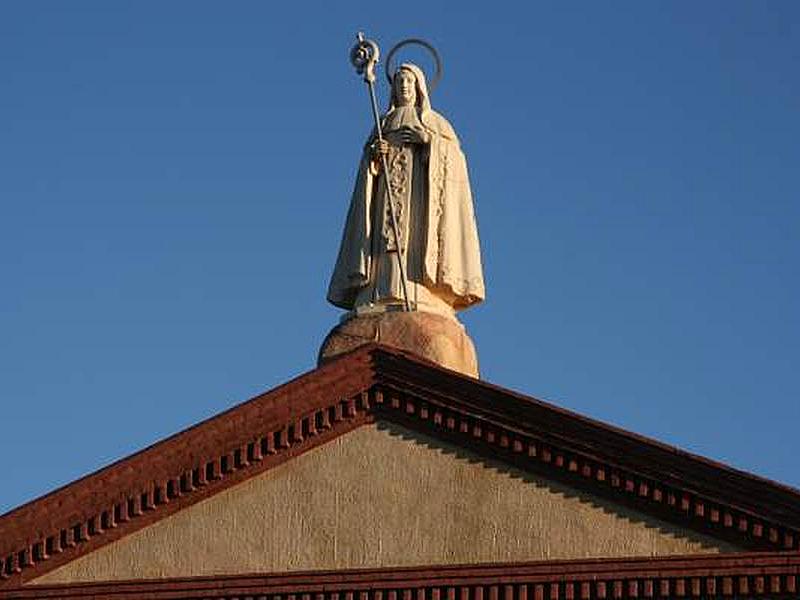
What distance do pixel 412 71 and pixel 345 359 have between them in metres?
6.30

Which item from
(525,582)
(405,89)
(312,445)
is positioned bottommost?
(525,582)

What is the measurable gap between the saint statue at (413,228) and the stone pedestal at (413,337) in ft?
1.07

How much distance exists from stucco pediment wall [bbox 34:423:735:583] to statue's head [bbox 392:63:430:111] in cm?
641

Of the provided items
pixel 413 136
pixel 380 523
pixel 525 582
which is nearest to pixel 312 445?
pixel 380 523

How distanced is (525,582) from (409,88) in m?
8.70

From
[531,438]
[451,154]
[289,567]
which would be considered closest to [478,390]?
[531,438]

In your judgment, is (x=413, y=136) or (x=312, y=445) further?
(x=413, y=136)

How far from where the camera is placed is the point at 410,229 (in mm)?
36250

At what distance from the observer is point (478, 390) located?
32188mm

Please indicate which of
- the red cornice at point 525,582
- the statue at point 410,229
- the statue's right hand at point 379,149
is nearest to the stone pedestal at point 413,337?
the statue at point 410,229

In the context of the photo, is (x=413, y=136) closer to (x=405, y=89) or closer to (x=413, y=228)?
(x=405, y=89)

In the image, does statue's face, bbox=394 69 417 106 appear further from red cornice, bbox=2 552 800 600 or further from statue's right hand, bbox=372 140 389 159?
red cornice, bbox=2 552 800 600

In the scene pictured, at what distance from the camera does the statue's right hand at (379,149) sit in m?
36.8

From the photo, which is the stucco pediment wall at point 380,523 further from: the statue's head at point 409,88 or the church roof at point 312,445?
the statue's head at point 409,88
